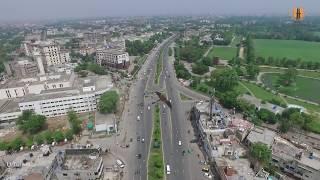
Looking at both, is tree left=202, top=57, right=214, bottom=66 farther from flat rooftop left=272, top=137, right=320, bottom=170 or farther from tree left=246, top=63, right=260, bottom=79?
flat rooftop left=272, top=137, right=320, bottom=170

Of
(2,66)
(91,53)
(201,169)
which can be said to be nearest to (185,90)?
(201,169)

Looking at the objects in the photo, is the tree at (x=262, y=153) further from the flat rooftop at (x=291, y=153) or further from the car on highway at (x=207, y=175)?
the car on highway at (x=207, y=175)

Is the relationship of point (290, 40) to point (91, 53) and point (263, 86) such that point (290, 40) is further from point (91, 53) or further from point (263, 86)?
point (91, 53)

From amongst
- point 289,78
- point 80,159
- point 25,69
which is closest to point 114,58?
point 25,69

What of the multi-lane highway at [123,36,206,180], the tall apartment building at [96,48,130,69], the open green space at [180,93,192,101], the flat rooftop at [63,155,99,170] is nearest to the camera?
the flat rooftop at [63,155,99,170]

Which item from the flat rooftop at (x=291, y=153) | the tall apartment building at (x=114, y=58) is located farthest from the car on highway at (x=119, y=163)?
the tall apartment building at (x=114, y=58)

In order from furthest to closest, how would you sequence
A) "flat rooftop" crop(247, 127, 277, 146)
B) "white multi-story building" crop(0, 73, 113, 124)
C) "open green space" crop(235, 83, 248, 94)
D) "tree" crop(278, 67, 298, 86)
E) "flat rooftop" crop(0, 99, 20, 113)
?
"tree" crop(278, 67, 298, 86), "open green space" crop(235, 83, 248, 94), "flat rooftop" crop(0, 99, 20, 113), "white multi-story building" crop(0, 73, 113, 124), "flat rooftop" crop(247, 127, 277, 146)

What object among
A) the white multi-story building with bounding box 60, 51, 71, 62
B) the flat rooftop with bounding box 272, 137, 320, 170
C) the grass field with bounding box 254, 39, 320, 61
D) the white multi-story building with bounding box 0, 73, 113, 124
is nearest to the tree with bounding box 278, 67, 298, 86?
the grass field with bounding box 254, 39, 320, 61
